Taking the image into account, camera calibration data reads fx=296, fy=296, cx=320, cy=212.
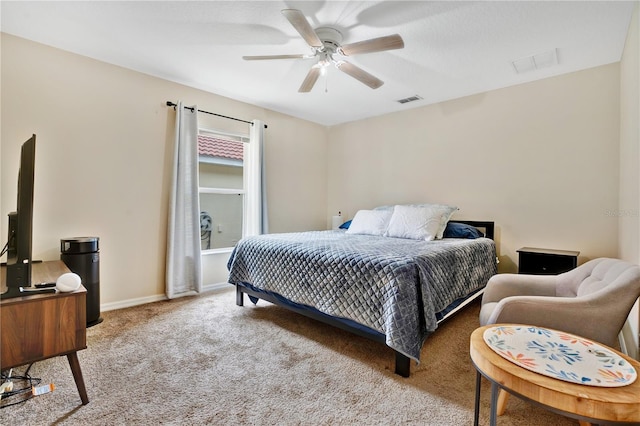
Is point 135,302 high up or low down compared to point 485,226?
down

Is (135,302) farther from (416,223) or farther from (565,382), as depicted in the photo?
(565,382)

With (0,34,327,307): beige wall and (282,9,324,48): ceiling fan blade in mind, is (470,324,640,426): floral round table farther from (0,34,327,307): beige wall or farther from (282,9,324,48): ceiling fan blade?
(0,34,327,307): beige wall

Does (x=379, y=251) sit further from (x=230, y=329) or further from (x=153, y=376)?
(x=153, y=376)

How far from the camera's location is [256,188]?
165 inches

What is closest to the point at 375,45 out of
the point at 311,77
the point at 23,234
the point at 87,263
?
the point at 311,77

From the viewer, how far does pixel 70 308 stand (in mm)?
1557

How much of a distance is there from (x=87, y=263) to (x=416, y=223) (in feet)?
10.8

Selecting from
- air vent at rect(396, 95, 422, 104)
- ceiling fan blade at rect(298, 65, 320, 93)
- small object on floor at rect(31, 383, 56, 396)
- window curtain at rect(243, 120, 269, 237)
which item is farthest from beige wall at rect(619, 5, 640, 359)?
window curtain at rect(243, 120, 269, 237)

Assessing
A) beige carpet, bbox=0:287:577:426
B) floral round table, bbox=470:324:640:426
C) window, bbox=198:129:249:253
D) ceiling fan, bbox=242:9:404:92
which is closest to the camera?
floral round table, bbox=470:324:640:426

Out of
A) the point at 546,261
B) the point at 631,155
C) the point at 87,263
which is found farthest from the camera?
the point at 546,261

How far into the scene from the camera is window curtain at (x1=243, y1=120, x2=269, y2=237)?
4.20 meters

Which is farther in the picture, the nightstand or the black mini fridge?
the nightstand

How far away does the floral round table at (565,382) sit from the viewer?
88 cm

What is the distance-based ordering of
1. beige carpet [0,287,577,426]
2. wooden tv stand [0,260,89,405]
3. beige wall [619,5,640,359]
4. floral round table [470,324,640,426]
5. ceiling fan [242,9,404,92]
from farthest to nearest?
beige wall [619,5,640,359]
ceiling fan [242,9,404,92]
beige carpet [0,287,577,426]
wooden tv stand [0,260,89,405]
floral round table [470,324,640,426]
